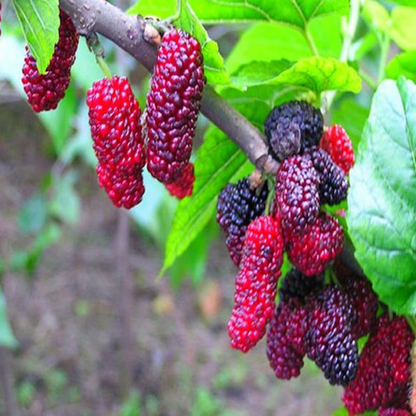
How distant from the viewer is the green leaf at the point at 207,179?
539 millimetres

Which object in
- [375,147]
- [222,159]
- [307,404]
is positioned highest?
[375,147]

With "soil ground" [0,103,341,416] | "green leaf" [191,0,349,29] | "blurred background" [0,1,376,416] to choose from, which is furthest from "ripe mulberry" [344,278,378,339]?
"soil ground" [0,103,341,416]

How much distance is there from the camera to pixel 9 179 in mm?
3535

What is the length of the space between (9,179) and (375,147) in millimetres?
3369

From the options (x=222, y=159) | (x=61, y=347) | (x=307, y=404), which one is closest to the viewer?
(x=222, y=159)

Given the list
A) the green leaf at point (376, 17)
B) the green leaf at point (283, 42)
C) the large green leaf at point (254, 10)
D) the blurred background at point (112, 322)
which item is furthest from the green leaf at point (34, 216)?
the large green leaf at point (254, 10)

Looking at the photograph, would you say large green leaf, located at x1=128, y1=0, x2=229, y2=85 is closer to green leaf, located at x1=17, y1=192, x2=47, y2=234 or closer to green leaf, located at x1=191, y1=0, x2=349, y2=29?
green leaf, located at x1=191, y1=0, x2=349, y2=29

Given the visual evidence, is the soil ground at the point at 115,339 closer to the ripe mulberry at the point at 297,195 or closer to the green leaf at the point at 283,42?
the green leaf at the point at 283,42

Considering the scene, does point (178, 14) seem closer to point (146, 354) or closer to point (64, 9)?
point (64, 9)

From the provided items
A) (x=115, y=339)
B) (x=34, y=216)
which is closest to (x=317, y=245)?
(x=34, y=216)

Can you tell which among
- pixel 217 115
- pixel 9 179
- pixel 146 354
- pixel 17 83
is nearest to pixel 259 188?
pixel 217 115

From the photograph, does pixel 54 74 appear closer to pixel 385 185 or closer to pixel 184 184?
pixel 184 184

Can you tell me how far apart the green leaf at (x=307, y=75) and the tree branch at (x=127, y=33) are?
2cm

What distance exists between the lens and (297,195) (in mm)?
405
